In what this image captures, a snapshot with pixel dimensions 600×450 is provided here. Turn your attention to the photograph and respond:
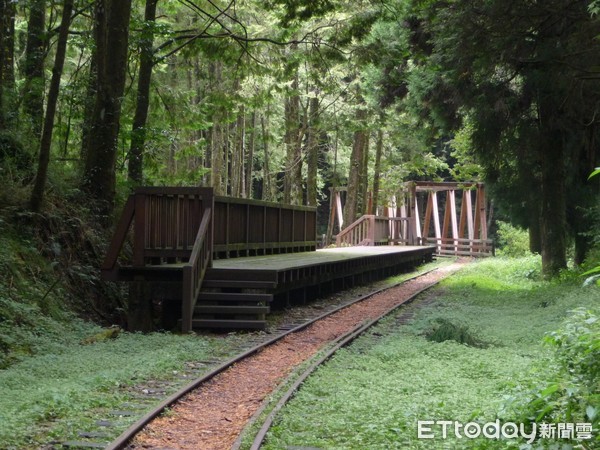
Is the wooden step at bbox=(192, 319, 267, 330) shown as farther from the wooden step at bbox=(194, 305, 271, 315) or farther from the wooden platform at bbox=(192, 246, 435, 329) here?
the wooden step at bbox=(194, 305, 271, 315)

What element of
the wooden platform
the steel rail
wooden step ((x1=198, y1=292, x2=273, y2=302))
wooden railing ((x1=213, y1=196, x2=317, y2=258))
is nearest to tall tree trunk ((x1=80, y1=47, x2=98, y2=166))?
wooden railing ((x1=213, y1=196, x2=317, y2=258))

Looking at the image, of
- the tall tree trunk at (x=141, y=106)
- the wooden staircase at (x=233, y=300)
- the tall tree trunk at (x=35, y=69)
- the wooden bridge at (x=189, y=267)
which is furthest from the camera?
the tall tree trunk at (x=141, y=106)

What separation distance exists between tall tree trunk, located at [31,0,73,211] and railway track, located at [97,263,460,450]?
4.48 meters

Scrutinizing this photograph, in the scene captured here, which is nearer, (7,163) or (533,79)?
(7,163)

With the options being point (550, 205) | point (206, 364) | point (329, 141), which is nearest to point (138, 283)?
point (206, 364)

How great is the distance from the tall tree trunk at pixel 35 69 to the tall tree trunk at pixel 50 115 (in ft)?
11.3

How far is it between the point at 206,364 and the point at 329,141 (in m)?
30.1

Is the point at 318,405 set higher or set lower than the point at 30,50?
lower

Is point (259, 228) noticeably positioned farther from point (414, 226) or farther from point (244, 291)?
point (414, 226)

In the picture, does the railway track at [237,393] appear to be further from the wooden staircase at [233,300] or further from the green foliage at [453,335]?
the green foliage at [453,335]

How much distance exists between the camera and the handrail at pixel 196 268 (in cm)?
1139

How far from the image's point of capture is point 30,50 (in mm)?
16641

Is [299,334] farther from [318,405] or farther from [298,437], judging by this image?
[298,437]

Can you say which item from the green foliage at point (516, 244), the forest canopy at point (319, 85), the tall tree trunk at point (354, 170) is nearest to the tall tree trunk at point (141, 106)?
the forest canopy at point (319, 85)
